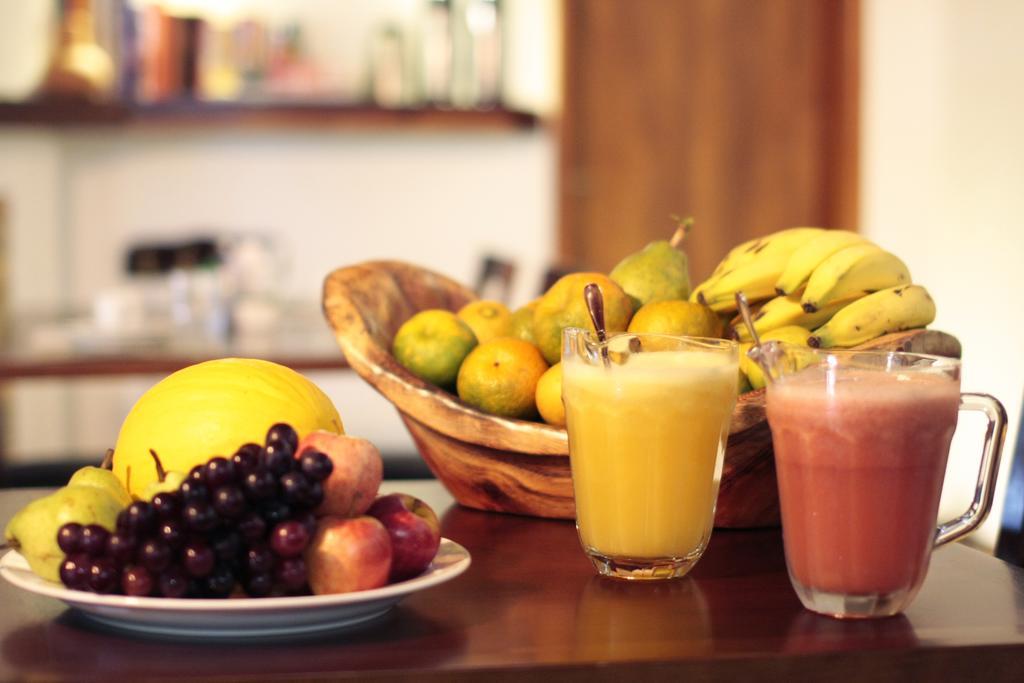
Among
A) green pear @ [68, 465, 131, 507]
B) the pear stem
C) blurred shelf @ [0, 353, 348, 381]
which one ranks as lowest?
blurred shelf @ [0, 353, 348, 381]

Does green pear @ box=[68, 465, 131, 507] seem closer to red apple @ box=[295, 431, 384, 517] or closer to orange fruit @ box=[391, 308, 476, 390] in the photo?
red apple @ box=[295, 431, 384, 517]

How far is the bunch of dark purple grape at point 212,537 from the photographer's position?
0.69m

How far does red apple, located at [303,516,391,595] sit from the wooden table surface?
3cm

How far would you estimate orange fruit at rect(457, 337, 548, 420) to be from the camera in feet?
3.43

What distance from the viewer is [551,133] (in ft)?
15.7

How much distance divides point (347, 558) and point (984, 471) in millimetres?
390

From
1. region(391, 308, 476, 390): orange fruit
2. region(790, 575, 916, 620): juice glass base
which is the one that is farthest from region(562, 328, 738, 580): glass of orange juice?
region(391, 308, 476, 390): orange fruit

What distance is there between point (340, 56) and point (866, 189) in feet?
6.38

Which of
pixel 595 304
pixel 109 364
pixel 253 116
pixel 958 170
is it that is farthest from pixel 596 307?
pixel 253 116

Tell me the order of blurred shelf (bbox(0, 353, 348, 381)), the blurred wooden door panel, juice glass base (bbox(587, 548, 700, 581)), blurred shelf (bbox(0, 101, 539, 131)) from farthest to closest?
the blurred wooden door panel < blurred shelf (bbox(0, 101, 539, 131)) < blurred shelf (bbox(0, 353, 348, 381)) < juice glass base (bbox(587, 548, 700, 581))

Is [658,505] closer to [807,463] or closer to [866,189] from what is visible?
[807,463]

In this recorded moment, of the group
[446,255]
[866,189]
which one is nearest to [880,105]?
[866,189]

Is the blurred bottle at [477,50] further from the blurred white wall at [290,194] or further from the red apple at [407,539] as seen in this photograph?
the red apple at [407,539]

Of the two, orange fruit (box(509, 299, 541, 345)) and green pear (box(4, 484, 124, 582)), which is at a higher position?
orange fruit (box(509, 299, 541, 345))
